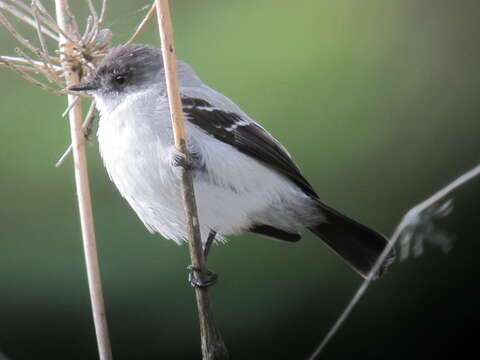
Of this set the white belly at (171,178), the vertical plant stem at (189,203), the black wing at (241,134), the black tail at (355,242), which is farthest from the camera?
the black tail at (355,242)

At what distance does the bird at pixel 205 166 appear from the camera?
1.56 m

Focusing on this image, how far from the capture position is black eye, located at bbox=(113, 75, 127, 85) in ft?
5.89

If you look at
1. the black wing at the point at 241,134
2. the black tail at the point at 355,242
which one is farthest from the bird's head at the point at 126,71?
the black tail at the point at 355,242

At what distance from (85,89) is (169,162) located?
0.35 meters

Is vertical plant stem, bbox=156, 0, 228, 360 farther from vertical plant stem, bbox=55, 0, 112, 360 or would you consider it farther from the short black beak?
the short black beak

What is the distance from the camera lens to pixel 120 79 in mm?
1811

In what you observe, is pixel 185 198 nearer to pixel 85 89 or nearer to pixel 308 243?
pixel 85 89

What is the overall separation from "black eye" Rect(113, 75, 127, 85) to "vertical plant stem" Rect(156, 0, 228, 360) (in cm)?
71

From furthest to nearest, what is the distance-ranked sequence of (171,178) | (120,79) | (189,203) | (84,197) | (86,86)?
(120,79), (86,86), (171,178), (84,197), (189,203)

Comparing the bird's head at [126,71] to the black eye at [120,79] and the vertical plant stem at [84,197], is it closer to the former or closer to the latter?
the black eye at [120,79]

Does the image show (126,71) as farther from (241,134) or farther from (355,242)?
Answer: (355,242)

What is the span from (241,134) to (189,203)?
598mm

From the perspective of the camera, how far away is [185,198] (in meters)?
1.14

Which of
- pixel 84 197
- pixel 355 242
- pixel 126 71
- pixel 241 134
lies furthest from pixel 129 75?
pixel 355 242
